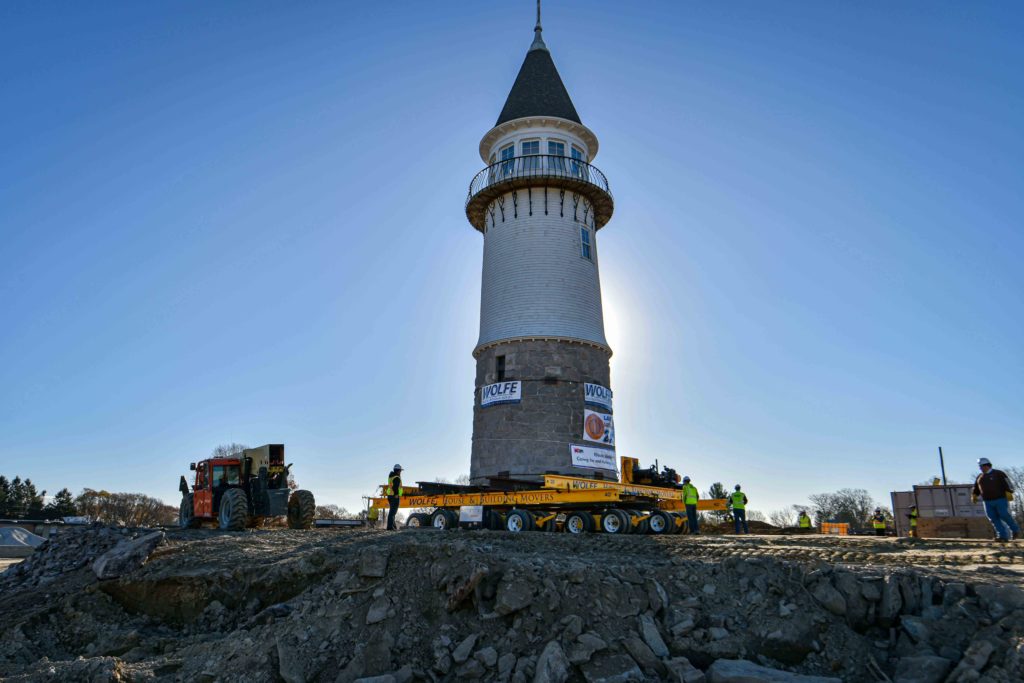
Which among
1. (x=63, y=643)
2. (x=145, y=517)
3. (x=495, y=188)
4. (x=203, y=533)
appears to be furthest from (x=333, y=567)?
(x=145, y=517)

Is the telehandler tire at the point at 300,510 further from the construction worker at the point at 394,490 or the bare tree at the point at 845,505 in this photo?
the bare tree at the point at 845,505

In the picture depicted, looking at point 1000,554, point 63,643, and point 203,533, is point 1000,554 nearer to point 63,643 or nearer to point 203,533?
point 63,643

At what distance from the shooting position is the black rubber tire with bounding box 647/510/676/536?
722 inches

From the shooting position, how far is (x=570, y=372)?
27.0 meters

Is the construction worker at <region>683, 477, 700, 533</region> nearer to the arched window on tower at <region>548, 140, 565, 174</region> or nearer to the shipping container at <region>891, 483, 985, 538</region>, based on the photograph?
the shipping container at <region>891, 483, 985, 538</region>

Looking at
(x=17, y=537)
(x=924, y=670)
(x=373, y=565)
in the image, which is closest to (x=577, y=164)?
(x=373, y=565)

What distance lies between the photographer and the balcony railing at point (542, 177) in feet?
95.7

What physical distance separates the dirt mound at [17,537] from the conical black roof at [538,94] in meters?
37.0

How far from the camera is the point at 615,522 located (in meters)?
18.2

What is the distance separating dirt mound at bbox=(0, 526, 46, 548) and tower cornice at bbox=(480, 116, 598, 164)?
35.5m

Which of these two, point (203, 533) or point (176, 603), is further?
point (203, 533)

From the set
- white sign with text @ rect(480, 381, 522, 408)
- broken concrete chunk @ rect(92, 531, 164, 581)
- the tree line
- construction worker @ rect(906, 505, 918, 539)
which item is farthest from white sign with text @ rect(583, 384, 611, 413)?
the tree line

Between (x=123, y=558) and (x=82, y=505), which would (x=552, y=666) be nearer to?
(x=123, y=558)

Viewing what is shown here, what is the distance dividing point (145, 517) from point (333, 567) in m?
68.6
